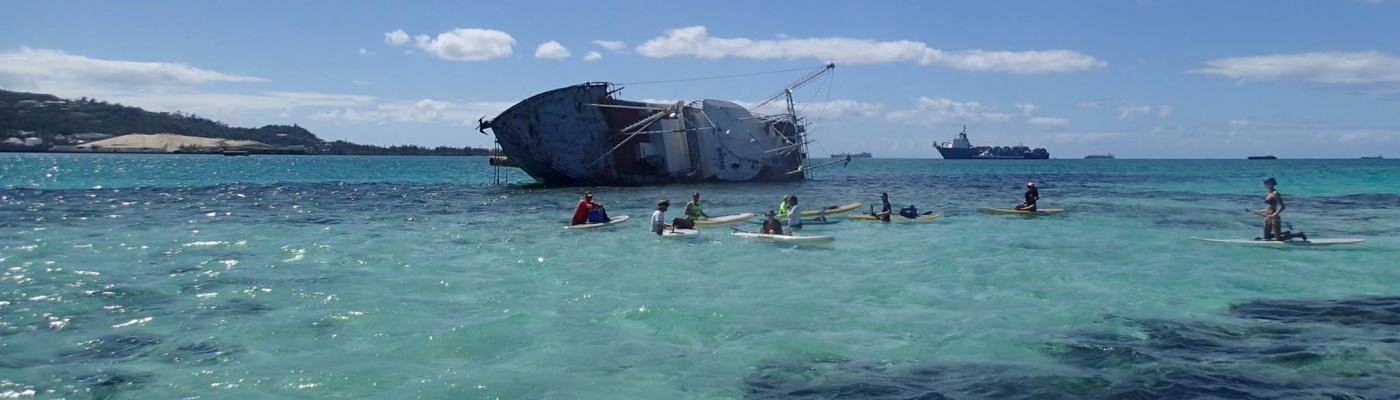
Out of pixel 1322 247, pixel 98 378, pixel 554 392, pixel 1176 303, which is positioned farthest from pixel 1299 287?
pixel 98 378

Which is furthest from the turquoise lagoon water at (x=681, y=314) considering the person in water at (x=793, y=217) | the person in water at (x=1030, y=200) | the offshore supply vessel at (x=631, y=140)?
the offshore supply vessel at (x=631, y=140)

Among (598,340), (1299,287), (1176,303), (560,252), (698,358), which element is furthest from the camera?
(560,252)

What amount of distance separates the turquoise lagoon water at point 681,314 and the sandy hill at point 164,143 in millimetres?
156249

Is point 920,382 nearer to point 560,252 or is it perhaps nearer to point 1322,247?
point 560,252

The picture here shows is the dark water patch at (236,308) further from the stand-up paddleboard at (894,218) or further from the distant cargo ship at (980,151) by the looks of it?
the distant cargo ship at (980,151)

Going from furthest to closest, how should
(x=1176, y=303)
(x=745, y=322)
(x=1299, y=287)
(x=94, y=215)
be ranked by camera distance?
(x=94, y=215)
(x=1299, y=287)
(x=1176, y=303)
(x=745, y=322)

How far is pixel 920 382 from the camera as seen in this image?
9.66 metres

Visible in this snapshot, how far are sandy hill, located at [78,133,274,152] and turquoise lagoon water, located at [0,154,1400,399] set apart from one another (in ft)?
513

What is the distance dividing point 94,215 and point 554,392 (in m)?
26.2

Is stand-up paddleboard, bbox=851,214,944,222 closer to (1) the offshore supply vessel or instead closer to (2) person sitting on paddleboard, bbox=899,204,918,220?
(2) person sitting on paddleboard, bbox=899,204,918,220

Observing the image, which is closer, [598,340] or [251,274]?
[598,340]

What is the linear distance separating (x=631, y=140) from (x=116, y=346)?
122ft

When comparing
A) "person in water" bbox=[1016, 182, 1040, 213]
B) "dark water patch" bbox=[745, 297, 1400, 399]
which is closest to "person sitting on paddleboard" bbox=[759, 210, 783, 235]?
"dark water patch" bbox=[745, 297, 1400, 399]

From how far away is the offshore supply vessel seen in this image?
44031mm
